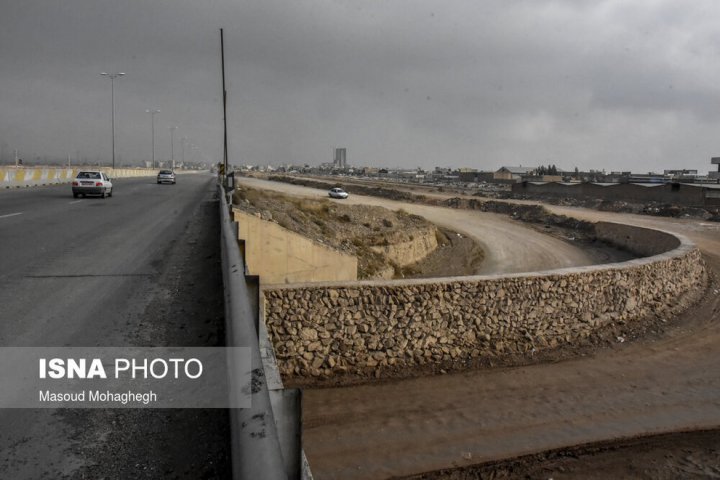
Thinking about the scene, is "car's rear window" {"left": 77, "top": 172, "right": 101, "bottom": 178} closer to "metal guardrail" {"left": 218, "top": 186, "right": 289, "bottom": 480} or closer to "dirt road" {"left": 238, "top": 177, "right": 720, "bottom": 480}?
"dirt road" {"left": 238, "top": 177, "right": 720, "bottom": 480}

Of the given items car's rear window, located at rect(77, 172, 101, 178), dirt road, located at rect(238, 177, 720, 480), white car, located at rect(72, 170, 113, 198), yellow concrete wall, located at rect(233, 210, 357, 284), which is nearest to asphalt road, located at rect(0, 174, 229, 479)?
dirt road, located at rect(238, 177, 720, 480)

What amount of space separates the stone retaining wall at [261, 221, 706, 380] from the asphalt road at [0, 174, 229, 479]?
3.07m

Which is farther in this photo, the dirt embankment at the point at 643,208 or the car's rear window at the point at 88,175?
the dirt embankment at the point at 643,208

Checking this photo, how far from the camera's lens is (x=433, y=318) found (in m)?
13.9

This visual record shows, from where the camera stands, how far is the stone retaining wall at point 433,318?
13.0 m

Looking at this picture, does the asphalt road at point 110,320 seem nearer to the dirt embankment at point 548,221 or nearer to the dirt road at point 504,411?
the dirt road at point 504,411

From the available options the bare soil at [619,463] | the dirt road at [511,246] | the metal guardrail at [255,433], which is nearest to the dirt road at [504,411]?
the bare soil at [619,463]

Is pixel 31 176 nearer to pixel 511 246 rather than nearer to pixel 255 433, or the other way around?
pixel 511 246

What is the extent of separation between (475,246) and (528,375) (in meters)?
28.5

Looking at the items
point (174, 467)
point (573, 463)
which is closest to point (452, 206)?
point (573, 463)

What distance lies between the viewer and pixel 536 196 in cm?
7706

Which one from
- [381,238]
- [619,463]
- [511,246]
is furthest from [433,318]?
[511,246]

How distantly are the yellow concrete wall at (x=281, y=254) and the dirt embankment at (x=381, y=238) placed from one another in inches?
127

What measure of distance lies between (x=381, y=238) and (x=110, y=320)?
3031cm
